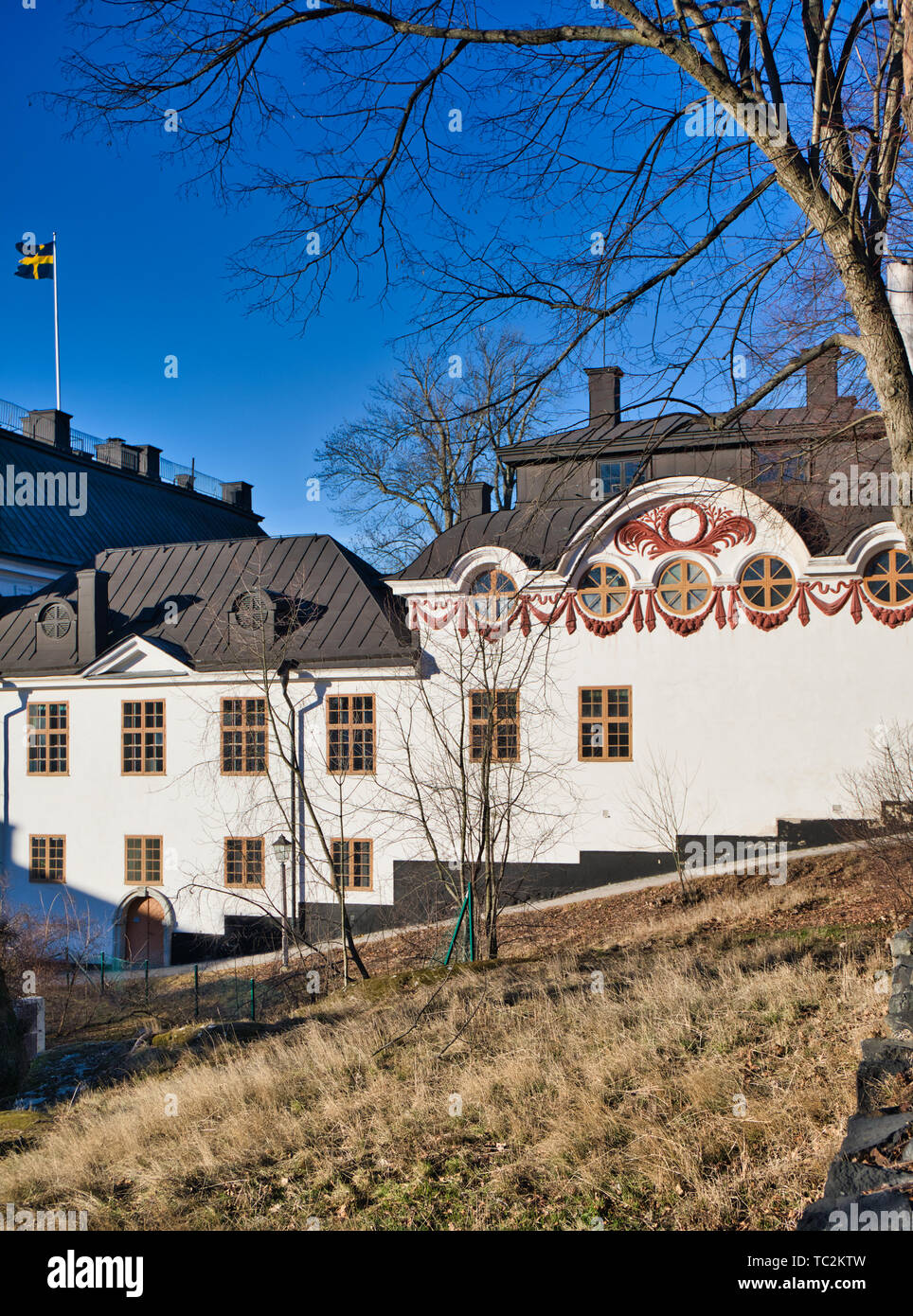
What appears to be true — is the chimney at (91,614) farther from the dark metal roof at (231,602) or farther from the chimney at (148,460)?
the chimney at (148,460)

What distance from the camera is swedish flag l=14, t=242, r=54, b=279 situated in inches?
1492

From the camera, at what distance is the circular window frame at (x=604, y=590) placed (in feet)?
64.6

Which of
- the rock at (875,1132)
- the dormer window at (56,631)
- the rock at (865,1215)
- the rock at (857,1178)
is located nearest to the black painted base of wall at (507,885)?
the dormer window at (56,631)

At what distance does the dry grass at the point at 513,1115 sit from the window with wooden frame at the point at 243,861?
12.4 m

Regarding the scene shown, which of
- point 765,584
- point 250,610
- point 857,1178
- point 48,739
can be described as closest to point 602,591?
point 765,584

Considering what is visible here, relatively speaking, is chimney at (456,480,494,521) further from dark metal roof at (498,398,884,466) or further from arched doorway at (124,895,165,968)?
arched doorway at (124,895,165,968)

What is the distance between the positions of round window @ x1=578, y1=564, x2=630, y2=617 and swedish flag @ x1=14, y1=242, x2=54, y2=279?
29.3 meters

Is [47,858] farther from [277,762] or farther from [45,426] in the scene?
[45,426]

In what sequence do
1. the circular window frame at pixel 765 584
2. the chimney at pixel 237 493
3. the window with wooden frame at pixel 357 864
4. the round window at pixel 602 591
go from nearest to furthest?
the circular window frame at pixel 765 584 → the round window at pixel 602 591 → the window with wooden frame at pixel 357 864 → the chimney at pixel 237 493

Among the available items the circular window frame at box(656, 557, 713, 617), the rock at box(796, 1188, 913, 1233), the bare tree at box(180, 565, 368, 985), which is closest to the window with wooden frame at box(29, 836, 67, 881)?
the bare tree at box(180, 565, 368, 985)

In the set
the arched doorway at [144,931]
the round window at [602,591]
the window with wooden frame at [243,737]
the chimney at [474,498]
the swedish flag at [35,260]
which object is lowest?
the arched doorway at [144,931]

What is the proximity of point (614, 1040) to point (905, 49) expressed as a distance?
6.54 m

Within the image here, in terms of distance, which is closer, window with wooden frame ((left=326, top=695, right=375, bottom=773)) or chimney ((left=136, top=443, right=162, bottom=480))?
window with wooden frame ((left=326, top=695, right=375, bottom=773))

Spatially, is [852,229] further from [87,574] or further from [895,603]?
[87,574]
